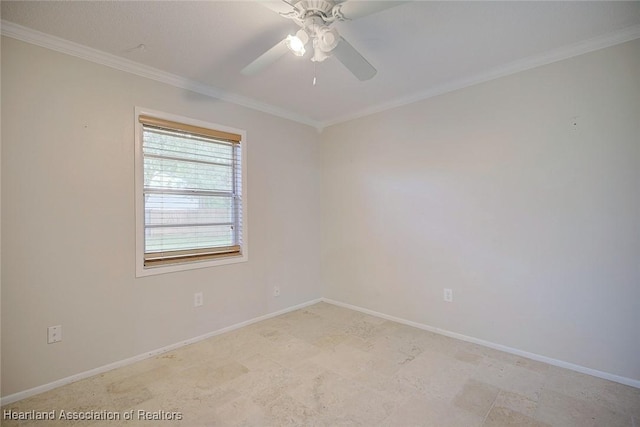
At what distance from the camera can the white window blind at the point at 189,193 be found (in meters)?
2.53

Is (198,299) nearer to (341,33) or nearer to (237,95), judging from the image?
(237,95)

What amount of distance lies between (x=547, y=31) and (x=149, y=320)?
3669 mm

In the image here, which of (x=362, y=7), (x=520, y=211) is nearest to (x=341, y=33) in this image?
(x=362, y=7)

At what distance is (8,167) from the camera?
1.89 m

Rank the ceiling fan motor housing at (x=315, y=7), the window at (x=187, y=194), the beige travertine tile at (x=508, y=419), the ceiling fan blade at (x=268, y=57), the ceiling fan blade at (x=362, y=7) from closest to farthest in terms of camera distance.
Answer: the ceiling fan blade at (x=362, y=7) < the ceiling fan motor housing at (x=315, y=7) < the beige travertine tile at (x=508, y=419) < the ceiling fan blade at (x=268, y=57) < the window at (x=187, y=194)

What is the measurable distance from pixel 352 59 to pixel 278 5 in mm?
495

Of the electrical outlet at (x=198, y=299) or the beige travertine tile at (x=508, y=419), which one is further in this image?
the electrical outlet at (x=198, y=299)

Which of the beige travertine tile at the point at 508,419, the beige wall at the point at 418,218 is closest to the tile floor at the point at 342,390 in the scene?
the beige travertine tile at the point at 508,419

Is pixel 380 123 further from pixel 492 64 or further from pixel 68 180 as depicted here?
pixel 68 180

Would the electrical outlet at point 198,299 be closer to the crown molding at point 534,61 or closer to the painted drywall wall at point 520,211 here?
the painted drywall wall at point 520,211

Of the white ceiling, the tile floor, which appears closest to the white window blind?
the white ceiling

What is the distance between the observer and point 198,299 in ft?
9.12

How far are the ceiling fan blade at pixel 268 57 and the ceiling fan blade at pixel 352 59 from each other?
32 centimetres

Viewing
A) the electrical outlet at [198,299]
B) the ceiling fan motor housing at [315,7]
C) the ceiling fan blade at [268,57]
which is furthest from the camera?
the electrical outlet at [198,299]
